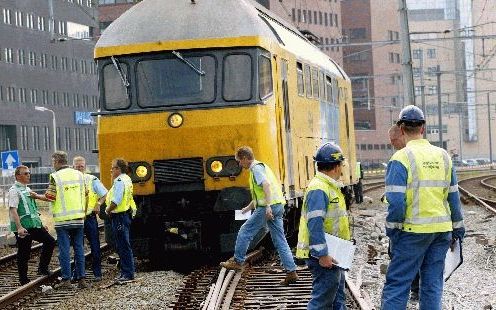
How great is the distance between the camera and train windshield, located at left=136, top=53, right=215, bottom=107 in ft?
49.7

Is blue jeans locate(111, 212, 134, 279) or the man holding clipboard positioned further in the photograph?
blue jeans locate(111, 212, 134, 279)

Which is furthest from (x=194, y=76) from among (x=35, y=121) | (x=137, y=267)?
(x=35, y=121)

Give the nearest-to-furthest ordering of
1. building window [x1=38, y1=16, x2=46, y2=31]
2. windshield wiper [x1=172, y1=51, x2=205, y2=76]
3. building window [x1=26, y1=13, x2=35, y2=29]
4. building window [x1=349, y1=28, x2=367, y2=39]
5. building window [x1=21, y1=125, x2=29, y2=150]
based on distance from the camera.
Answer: windshield wiper [x1=172, y1=51, x2=205, y2=76] → building window [x1=21, y1=125, x2=29, y2=150] → building window [x1=26, y1=13, x2=35, y2=29] → building window [x1=38, y1=16, x2=46, y2=31] → building window [x1=349, y1=28, x2=367, y2=39]

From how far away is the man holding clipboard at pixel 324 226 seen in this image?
8180 millimetres

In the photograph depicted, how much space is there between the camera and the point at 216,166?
1489 centimetres

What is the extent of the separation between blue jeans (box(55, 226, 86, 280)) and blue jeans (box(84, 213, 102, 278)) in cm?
48

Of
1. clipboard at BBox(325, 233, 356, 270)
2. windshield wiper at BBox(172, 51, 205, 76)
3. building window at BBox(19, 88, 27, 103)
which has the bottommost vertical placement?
clipboard at BBox(325, 233, 356, 270)

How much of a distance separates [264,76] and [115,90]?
202cm

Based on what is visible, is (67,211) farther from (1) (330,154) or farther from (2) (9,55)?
(2) (9,55)

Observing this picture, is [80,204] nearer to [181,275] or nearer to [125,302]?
[181,275]

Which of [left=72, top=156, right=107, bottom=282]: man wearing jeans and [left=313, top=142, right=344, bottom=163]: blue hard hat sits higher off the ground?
[left=313, top=142, right=344, bottom=163]: blue hard hat

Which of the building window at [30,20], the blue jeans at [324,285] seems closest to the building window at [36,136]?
the building window at [30,20]

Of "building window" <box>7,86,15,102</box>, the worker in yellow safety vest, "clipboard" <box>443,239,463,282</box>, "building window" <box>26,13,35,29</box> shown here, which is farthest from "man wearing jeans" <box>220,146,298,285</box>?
"building window" <box>26,13,35,29</box>

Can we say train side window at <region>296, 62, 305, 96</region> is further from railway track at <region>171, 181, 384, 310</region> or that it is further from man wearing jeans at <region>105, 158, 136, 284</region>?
man wearing jeans at <region>105, 158, 136, 284</region>
